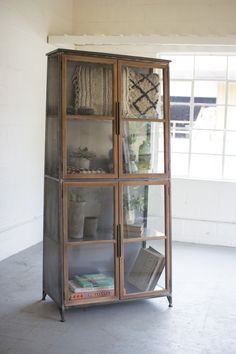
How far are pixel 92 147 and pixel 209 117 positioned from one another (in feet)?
9.52

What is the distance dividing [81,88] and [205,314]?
77.4 inches

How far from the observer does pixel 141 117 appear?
12.8 ft

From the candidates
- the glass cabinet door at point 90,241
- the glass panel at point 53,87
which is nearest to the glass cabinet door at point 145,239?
the glass cabinet door at point 90,241

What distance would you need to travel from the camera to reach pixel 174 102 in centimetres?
641

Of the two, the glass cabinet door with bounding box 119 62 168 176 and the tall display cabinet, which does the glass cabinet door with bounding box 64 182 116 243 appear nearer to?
the tall display cabinet

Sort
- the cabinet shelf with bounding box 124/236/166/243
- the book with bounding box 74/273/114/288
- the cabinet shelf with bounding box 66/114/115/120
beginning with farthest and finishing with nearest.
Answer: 1. the cabinet shelf with bounding box 124/236/166/243
2. the book with bounding box 74/273/114/288
3. the cabinet shelf with bounding box 66/114/115/120

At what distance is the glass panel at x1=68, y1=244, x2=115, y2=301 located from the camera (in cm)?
372

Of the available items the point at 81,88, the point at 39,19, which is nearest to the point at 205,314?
the point at 81,88

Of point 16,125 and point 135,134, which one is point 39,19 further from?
point 135,134

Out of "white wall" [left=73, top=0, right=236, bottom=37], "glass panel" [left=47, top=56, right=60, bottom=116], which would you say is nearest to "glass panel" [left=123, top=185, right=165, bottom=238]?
"glass panel" [left=47, top=56, right=60, bottom=116]

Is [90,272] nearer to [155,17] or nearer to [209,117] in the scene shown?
[209,117]

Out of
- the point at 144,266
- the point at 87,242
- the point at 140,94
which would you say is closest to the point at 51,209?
the point at 87,242

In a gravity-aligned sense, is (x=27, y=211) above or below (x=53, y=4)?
below

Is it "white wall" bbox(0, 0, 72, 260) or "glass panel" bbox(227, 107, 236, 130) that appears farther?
"glass panel" bbox(227, 107, 236, 130)
